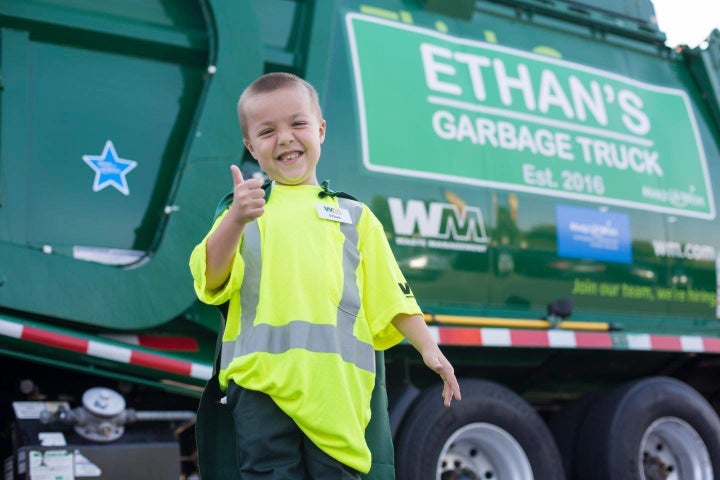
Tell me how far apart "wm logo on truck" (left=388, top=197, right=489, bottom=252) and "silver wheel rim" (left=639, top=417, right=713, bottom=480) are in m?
1.42

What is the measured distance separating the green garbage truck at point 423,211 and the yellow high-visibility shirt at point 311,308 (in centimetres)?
123

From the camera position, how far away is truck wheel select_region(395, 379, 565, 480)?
13.9ft

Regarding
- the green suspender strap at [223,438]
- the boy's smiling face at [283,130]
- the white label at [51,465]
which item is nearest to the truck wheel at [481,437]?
the white label at [51,465]

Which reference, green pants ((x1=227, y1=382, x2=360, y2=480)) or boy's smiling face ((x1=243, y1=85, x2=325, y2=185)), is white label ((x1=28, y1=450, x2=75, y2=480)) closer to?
green pants ((x1=227, y1=382, x2=360, y2=480))

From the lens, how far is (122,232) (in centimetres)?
370

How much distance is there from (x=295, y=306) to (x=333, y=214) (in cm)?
27

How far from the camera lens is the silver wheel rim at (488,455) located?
14.6 ft

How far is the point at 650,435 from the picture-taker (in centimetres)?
513

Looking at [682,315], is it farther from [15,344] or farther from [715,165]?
[15,344]

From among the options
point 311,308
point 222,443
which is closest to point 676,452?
point 222,443

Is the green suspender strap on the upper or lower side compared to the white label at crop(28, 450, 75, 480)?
lower

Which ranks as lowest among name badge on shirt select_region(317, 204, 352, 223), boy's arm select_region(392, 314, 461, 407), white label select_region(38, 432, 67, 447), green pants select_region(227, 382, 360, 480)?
green pants select_region(227, 382, 360, 480)

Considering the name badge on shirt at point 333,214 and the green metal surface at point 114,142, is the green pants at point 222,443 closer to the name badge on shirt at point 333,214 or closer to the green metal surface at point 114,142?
the name badge on shirt at point 333,214

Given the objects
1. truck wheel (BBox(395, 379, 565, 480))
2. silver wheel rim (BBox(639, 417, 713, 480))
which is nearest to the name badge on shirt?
truck wheel (BBox(395, 379, 565, 480))
